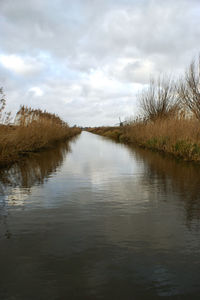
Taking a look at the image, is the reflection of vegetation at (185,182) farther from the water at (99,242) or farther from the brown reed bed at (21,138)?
the brown reed bed at (21,138)

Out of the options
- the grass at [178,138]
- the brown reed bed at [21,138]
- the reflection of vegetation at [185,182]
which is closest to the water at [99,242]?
the reflection of vegetation at [185,182]

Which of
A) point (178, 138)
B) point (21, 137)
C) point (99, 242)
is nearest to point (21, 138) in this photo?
point (21, 137)

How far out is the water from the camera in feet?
7.45

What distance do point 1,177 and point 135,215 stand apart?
15.1 feet

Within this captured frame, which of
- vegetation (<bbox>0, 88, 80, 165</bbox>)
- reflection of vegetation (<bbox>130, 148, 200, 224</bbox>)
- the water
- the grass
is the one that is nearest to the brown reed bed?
vegetation (<bbox>0, 88, 80, 165</bbox>)

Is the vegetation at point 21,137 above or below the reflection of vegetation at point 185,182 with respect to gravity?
above

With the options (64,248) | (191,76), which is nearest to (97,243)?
(64,248)

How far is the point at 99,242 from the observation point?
10.3 ft

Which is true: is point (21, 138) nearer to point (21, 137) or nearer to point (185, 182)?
point (21, 137)

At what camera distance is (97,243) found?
3.11 metres

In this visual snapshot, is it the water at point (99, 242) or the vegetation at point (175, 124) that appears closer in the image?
the water at point (99, 242)

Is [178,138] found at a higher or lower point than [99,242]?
higher

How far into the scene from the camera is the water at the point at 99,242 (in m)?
2.27

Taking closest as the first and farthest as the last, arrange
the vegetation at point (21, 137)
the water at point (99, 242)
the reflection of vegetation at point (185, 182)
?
1. the water at point (99, 242)
2. the reflection of vegetation at point (185, 182)
3. the vegetation at point (21, 137)
